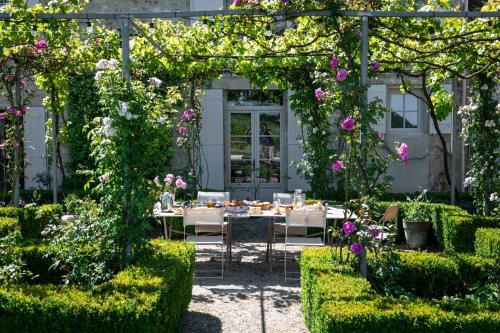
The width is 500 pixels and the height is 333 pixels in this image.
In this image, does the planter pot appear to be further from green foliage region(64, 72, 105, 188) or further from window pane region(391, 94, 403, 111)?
green foliage region(64, 72, 105, 188)

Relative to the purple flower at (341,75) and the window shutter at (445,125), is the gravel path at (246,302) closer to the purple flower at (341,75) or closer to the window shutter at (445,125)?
the purple flower at (341,75)

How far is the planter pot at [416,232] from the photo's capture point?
823 cm

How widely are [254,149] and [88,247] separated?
712 cm

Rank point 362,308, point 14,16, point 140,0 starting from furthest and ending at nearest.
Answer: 1. point 140,0
2. point 14,16
3. point 362,308

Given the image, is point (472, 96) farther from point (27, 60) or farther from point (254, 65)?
point (27, 60)

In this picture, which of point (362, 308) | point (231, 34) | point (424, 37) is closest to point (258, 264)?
point (231, 34)

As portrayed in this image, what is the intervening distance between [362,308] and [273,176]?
7.96 metres

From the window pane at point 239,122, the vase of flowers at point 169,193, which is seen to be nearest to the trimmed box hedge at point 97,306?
the vase of flowers at point 169,193

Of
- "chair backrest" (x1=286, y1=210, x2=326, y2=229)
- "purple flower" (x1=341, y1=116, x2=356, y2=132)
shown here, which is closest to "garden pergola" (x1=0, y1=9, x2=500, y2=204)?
"purple flower" (x1=341, y1=116, x2=356, y2=132)

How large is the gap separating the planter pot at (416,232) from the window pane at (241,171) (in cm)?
387

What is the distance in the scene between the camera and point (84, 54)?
7676 mm

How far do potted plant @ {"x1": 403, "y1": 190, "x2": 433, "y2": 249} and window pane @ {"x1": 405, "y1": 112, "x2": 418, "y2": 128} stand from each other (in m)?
3.21

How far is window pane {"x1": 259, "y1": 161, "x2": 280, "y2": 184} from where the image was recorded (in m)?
11.4

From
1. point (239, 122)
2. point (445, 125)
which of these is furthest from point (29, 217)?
point (445, 125)
